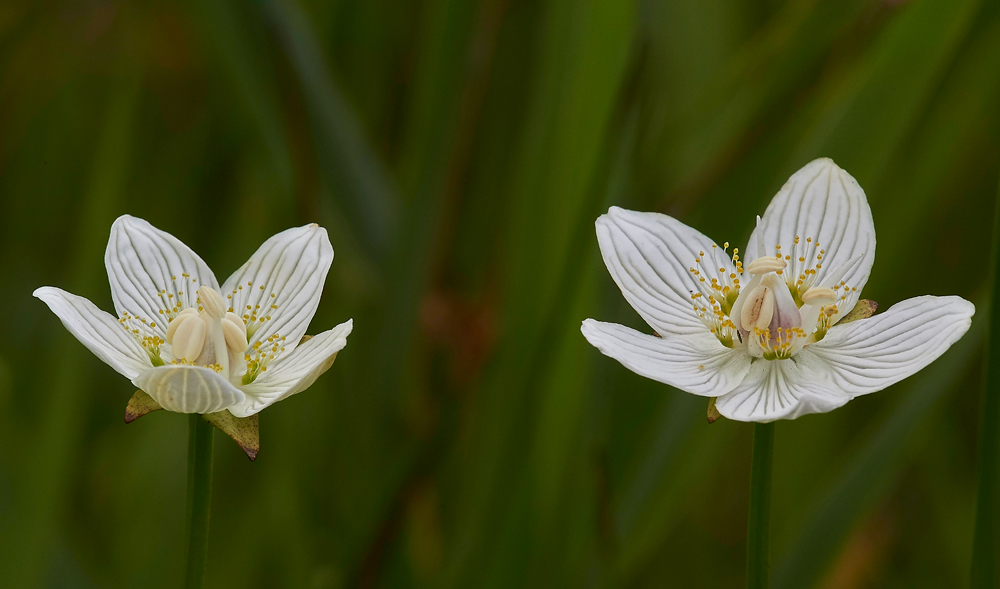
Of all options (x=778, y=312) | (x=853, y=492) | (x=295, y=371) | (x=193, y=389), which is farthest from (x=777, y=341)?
(x=193, y=389)

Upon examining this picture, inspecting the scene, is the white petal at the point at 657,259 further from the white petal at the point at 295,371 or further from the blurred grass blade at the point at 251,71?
the blurred grass blade at the point at 251,71

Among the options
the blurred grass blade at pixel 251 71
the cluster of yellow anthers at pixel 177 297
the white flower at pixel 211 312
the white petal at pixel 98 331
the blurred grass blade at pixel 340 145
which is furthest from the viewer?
the blurred grass blade at pixel 251 71

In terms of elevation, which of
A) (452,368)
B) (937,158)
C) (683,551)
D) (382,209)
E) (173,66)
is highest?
(173,66)

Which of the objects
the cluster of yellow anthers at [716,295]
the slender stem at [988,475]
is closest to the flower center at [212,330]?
the cluster of yellow anthers at [716,295]

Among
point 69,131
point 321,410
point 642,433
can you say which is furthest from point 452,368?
point 69,131

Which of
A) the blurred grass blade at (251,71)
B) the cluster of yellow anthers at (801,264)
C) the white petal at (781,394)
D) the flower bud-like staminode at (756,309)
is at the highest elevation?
the blurred grass blade at (251,71)

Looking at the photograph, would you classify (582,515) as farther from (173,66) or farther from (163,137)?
(173,66)
